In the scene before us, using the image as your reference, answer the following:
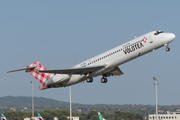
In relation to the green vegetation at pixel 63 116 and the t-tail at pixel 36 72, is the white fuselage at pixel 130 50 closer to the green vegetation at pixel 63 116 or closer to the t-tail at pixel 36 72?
the t-tail at pixel 36 72

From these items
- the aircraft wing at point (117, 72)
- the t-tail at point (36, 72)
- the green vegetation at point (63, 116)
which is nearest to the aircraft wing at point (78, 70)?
the aircraft wing at point (117, 72)

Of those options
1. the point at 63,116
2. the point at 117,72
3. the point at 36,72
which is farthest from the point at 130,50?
the point at 63,116

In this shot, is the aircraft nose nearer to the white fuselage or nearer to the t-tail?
the white fuselage

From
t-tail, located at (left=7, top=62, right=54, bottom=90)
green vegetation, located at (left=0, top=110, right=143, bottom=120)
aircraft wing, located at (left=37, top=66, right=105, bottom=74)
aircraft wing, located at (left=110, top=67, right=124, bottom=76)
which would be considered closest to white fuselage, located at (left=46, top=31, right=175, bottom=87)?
aircraft wing, located at (left=37, top=66, right=105, bottom=74)

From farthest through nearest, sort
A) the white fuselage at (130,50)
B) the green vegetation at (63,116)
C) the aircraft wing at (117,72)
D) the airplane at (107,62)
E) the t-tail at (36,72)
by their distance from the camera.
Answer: the green vegetation at (63,116) < the t-tail at (36,72) < the aircraft wing at (117,72) < the airplane at (107,62) < the white fuselage at (130,50)

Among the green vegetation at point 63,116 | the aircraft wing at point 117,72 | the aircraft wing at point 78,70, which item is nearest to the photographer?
the aircraft wing at point 78,70

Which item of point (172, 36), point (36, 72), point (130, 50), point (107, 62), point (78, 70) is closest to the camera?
point (172, 36)

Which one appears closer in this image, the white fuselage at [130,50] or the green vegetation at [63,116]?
the white fuselage at [130,50]

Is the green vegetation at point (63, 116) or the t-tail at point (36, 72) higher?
the t-tail at point (36, 72)

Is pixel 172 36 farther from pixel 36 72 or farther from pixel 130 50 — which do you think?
pixel 36 72

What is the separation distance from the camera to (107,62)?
4288 centimetres

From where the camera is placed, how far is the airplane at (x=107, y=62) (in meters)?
40.2

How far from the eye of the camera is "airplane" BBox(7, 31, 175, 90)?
40.2 m

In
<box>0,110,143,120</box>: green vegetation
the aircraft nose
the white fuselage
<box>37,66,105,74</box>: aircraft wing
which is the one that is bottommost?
<box>0,110,143,120</box>: green vegetation
